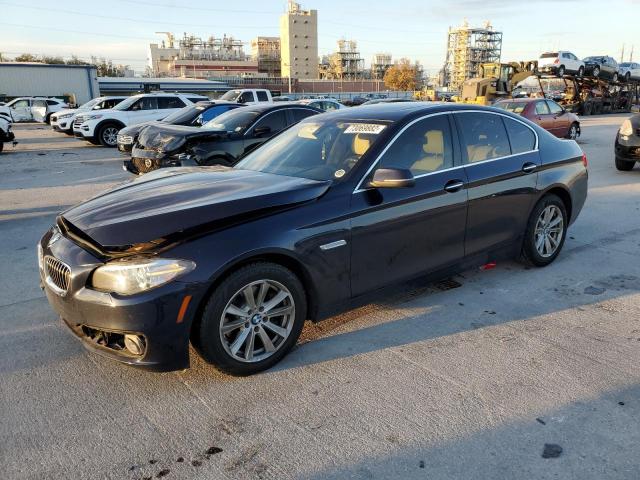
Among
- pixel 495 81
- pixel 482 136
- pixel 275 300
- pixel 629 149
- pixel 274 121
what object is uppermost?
pixel 495 81

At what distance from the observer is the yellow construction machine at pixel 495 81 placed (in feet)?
97.2

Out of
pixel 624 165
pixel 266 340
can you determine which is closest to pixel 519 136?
pixel 266 340

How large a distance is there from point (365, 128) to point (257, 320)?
5.90ft

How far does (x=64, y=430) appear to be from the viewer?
278 centimetres

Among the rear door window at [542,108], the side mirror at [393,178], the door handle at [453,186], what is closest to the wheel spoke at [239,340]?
the side mirror at [393,178]

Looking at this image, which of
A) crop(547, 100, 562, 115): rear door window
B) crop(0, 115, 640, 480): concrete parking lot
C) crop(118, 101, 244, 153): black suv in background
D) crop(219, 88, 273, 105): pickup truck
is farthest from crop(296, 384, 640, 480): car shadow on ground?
crop(219, 88, 273, 105): pickup truck

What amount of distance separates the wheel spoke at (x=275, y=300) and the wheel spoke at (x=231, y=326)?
18cm

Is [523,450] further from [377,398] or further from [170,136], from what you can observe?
[170,136]

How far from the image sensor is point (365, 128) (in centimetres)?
405

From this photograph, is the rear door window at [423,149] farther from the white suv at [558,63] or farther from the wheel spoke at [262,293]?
the white suv at [558,63]

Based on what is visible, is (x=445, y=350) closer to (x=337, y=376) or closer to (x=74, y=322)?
(x=337, y=376)

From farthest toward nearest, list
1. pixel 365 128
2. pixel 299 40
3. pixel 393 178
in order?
pixel 299 40, pixel 365 128, pixel 393 178

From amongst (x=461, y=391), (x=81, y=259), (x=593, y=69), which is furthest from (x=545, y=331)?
(x=593, y=69)

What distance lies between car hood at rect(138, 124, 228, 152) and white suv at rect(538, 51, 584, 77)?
28081 millimetres
